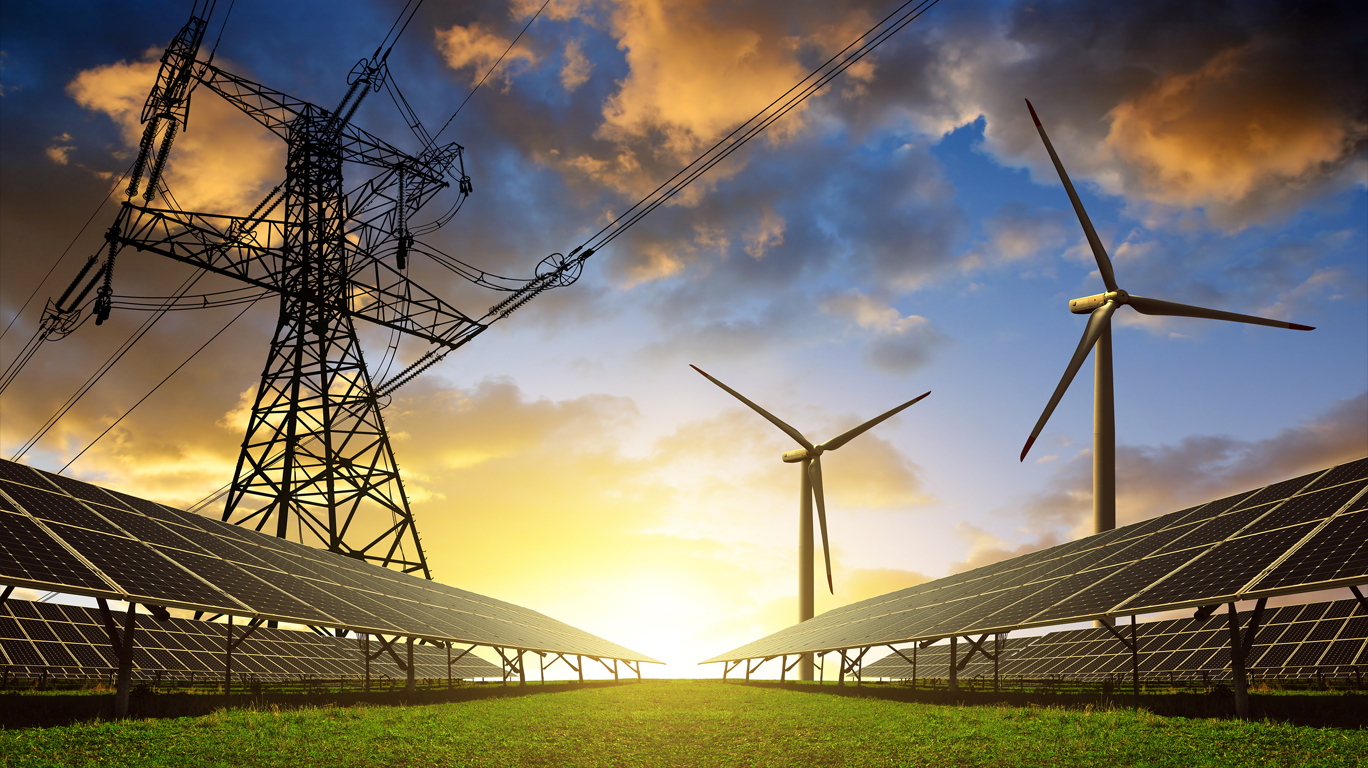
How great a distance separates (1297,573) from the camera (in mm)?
21047

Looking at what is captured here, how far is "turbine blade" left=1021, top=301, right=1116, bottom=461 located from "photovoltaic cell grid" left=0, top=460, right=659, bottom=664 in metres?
30.8

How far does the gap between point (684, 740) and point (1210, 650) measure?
35564mm

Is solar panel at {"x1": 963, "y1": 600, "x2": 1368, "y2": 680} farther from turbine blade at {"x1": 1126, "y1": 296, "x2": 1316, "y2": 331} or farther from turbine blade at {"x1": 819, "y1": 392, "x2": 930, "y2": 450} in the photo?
turbine blade at {"x1": 819, "y1": 392, "x2": 930, "y2": 450}

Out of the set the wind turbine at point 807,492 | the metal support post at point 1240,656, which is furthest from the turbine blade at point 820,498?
the metal support post at point 1240,656

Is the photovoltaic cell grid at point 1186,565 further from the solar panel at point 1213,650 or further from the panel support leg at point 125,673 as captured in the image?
the panel support leg at point 125,673

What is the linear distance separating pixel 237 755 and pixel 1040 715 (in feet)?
78.7

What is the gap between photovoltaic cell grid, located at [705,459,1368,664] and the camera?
21.9m

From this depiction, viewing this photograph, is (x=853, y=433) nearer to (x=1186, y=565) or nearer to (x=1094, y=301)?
(x=1094, y=301)

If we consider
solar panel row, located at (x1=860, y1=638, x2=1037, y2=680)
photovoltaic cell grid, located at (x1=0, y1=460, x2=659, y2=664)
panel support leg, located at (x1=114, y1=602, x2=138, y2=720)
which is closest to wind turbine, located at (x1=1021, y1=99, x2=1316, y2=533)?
solar panel row, located at (x1=860, y1=638, x2=1037, y2=680)

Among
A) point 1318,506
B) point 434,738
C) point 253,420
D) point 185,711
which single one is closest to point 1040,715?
point 1318,506

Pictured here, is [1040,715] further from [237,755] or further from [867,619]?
[867,619]

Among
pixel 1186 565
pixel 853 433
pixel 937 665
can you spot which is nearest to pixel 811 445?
pixel 853 433

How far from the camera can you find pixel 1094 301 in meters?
50.9

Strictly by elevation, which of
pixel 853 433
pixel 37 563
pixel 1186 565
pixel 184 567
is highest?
pixel 853 433
